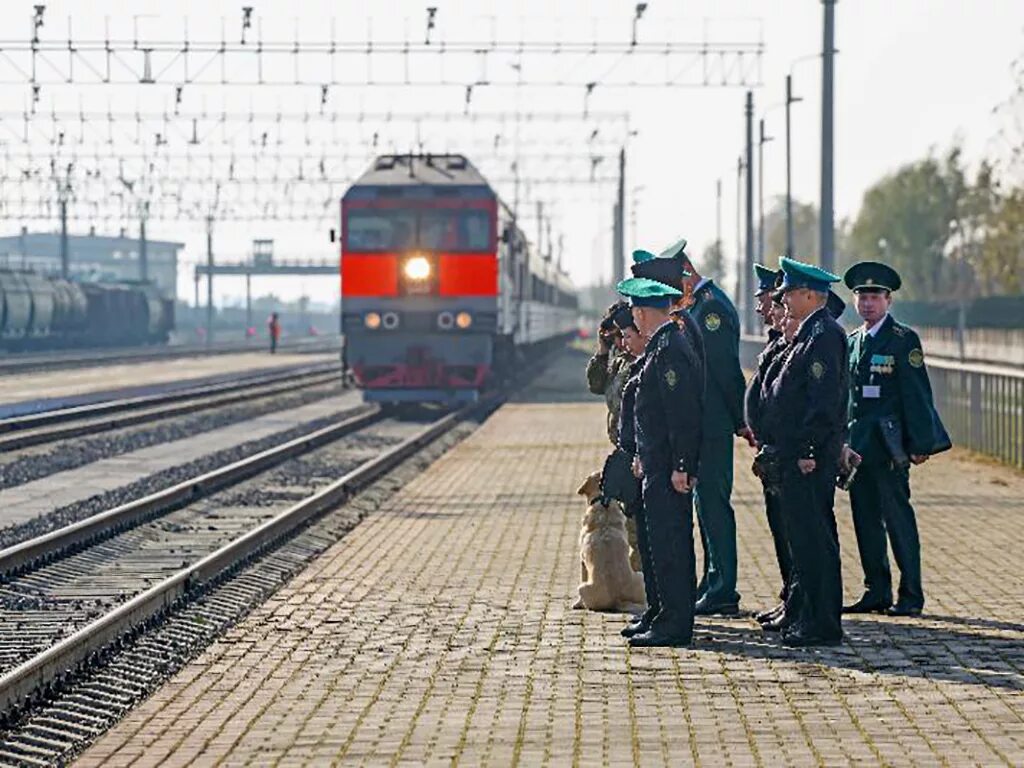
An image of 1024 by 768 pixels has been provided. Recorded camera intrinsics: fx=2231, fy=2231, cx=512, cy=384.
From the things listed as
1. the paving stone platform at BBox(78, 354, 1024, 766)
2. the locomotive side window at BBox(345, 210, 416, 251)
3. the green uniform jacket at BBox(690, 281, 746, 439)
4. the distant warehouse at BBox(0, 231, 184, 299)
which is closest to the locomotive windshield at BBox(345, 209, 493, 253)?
the locomotive side window at BBox(345, 210, 416, 251)

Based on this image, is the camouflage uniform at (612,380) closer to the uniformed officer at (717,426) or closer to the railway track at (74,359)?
the uniformed officer at (717,426)

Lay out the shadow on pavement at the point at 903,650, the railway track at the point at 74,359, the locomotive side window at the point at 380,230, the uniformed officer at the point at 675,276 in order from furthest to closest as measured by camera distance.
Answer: the railway track at the point at 74,359 < the locomotive side window at the point at 380,230 < the uniformed officer at the point at 675,276 < the shadow on pavement at the point at 903,650

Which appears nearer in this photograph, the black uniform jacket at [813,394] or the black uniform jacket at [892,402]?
the black uniform jacket at [813,394]

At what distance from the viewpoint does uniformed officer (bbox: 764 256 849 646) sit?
33.4 feet

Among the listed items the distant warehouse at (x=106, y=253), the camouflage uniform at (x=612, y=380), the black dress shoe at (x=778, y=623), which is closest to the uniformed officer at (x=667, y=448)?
the black dress shoe at (x=778, y=623)

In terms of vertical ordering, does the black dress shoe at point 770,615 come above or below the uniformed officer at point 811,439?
below

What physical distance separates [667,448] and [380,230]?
2449 cm

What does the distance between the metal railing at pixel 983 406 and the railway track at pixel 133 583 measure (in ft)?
21.0

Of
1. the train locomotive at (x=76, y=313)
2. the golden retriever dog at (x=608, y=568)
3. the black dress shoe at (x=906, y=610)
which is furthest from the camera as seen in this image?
the train locomotive at (x=76, y=313)

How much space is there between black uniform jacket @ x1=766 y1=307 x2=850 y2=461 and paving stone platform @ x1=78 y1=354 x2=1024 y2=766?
0.95 m

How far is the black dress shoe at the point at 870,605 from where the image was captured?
11.4m

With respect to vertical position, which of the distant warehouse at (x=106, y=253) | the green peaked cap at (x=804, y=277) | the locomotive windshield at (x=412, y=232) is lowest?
the green peaked cap at (x=804, y=277)

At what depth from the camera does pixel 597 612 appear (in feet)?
38.1

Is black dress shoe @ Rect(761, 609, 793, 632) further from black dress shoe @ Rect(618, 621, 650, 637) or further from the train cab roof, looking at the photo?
the train cab roof
